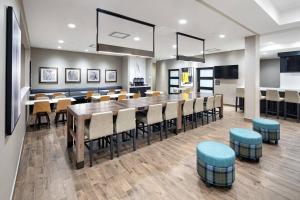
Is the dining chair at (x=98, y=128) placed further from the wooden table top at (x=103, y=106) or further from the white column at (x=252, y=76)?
the white column at (x=252, y=76)

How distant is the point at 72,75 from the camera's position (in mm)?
8852

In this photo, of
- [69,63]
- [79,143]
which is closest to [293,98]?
[79,143]

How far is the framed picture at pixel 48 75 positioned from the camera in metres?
8.03

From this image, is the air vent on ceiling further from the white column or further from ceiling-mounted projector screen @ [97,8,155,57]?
the white column

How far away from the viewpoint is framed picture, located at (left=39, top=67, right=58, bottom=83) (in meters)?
8.03

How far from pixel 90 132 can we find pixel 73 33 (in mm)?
3951

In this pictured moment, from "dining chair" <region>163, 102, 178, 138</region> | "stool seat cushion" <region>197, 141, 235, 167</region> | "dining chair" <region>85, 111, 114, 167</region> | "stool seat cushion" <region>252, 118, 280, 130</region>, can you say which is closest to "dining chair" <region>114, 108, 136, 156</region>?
"dining chair" <region>85, 111, 114, 167</region>

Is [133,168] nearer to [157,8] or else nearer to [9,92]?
[9,92]

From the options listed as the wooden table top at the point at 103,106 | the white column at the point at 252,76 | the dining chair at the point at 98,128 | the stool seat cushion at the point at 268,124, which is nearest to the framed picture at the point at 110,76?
the wooden table top at the point at 103,106

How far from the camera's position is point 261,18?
402 cm

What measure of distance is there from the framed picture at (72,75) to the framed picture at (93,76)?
50cm

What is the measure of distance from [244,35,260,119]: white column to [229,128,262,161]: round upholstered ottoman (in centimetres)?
297

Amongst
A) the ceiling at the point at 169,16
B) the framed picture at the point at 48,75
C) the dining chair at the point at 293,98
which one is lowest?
the dining chair at the point at 293,98

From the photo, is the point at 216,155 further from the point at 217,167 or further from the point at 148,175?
the point at 148,175
